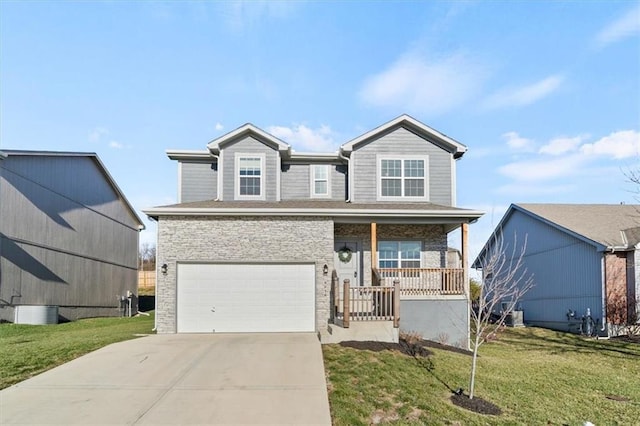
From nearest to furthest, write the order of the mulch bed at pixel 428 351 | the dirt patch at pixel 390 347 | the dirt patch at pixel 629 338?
the mulch bed at pixel 428 351, the dirt patch at pixel 390 347, the dirt patch at pixel 629 338

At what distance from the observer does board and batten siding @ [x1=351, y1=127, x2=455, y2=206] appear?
1499cm

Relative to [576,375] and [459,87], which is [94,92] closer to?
[459,87]

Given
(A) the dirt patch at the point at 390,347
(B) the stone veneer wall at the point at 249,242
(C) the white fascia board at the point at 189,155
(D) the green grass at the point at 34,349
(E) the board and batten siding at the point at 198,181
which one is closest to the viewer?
(D) the green grass at the point at 34,349

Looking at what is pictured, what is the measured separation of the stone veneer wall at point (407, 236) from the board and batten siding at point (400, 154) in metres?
0.98

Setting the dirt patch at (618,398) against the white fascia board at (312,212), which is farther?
the white fascia board at (312,212)

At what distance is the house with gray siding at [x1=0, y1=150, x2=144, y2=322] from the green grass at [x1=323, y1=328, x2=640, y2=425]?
42.9ft

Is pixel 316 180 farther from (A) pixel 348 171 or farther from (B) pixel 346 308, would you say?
(B) pixel 346 308

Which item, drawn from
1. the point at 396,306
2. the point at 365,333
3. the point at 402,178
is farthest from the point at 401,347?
the point at 402,178

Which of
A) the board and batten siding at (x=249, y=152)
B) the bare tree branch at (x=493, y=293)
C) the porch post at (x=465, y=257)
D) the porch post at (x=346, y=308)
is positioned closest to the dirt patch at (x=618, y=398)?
the bare tree branch at (x=493, y=293)

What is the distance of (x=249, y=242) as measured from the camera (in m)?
13.1

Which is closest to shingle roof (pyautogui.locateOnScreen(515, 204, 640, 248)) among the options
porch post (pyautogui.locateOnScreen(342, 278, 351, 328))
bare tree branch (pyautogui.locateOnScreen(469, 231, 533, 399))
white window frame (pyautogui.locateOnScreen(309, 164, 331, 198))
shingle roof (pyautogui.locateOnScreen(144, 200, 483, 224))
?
bare tree branch (pyautogui.locateOnScreen(469, 231, 533, 399))

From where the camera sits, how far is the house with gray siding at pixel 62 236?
642 inches

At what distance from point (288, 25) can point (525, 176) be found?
15050 mm

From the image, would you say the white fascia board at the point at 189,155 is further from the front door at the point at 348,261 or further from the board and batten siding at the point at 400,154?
the front door at the point at 348,261
